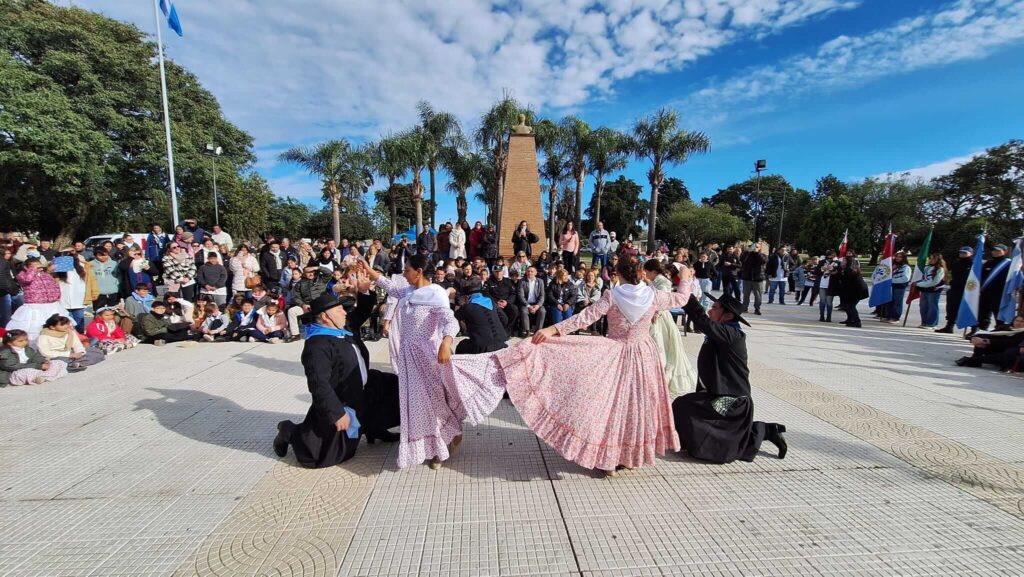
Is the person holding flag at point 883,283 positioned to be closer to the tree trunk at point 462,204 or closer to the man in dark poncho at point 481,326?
the man in dark poncho at point 481,326

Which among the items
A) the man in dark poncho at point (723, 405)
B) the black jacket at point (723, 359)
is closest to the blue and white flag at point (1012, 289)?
the man in dark poncho at point (723, 405)

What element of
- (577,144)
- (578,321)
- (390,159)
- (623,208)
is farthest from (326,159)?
(623,208)

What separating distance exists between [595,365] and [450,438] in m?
1.36

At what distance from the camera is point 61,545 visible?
2756 mm

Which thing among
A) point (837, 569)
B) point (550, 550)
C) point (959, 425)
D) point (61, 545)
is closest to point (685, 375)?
point (959, 425)

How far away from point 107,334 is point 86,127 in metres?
22.8

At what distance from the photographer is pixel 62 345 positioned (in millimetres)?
6555

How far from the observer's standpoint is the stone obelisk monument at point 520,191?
17.9 meters

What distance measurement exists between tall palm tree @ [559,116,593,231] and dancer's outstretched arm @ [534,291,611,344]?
2864cm

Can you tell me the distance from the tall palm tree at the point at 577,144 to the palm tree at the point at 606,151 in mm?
418

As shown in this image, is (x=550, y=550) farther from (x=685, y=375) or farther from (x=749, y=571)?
(x=685, y=375)

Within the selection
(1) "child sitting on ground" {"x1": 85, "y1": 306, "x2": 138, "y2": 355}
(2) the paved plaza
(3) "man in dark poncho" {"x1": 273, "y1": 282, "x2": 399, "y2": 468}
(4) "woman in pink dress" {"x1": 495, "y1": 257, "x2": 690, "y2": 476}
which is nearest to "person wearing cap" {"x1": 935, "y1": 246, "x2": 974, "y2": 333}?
(2) the paved plaza

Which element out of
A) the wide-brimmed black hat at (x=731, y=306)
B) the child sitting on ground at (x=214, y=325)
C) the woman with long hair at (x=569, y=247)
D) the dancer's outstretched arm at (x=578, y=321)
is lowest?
the child sitting on ground at (x=214, y=325)

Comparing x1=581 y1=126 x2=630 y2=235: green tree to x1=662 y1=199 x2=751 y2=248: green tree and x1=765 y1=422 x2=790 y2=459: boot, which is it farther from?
x1=765 y1=422 x2=790 y2=459: boot
